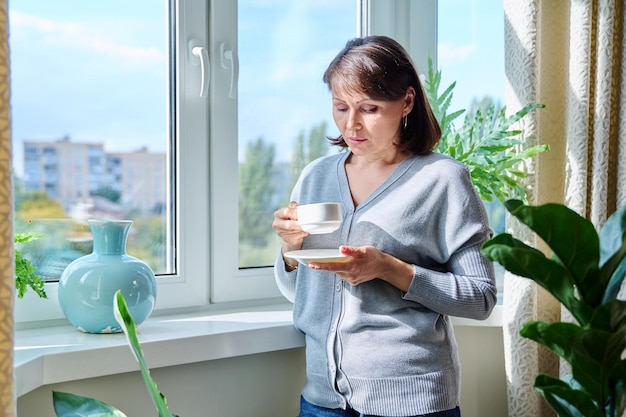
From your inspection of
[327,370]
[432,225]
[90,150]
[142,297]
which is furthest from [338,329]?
[90,150]

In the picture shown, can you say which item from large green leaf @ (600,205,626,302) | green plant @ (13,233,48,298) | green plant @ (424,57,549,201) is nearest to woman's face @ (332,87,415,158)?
green plant @ (424,57,549,201)

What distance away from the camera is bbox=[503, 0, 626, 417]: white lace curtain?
2006 millimetres

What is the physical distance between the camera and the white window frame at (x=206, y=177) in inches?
77.0

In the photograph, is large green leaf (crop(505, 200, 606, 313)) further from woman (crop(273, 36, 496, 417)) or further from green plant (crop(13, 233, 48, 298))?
green plant (crop(13, 233, 48, 298))

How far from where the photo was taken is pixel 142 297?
5.39 ft

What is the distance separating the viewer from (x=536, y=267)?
80cm

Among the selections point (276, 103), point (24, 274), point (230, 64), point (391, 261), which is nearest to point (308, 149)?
point (276, 103)

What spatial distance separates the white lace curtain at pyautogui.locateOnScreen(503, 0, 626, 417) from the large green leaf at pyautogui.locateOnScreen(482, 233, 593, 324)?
48.2 inches

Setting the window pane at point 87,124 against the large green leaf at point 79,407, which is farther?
the window pane at point 87,124

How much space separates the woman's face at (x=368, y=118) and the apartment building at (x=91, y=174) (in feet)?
1.83

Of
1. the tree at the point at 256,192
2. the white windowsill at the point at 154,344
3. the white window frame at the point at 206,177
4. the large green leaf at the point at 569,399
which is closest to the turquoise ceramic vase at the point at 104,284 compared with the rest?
the white windowsill at the point at 154,344

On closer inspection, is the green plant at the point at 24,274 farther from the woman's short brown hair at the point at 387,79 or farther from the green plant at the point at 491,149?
the green plant at the point at 491,149

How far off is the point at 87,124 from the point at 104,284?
0.46 metres

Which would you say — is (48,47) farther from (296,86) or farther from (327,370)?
(327,370)
